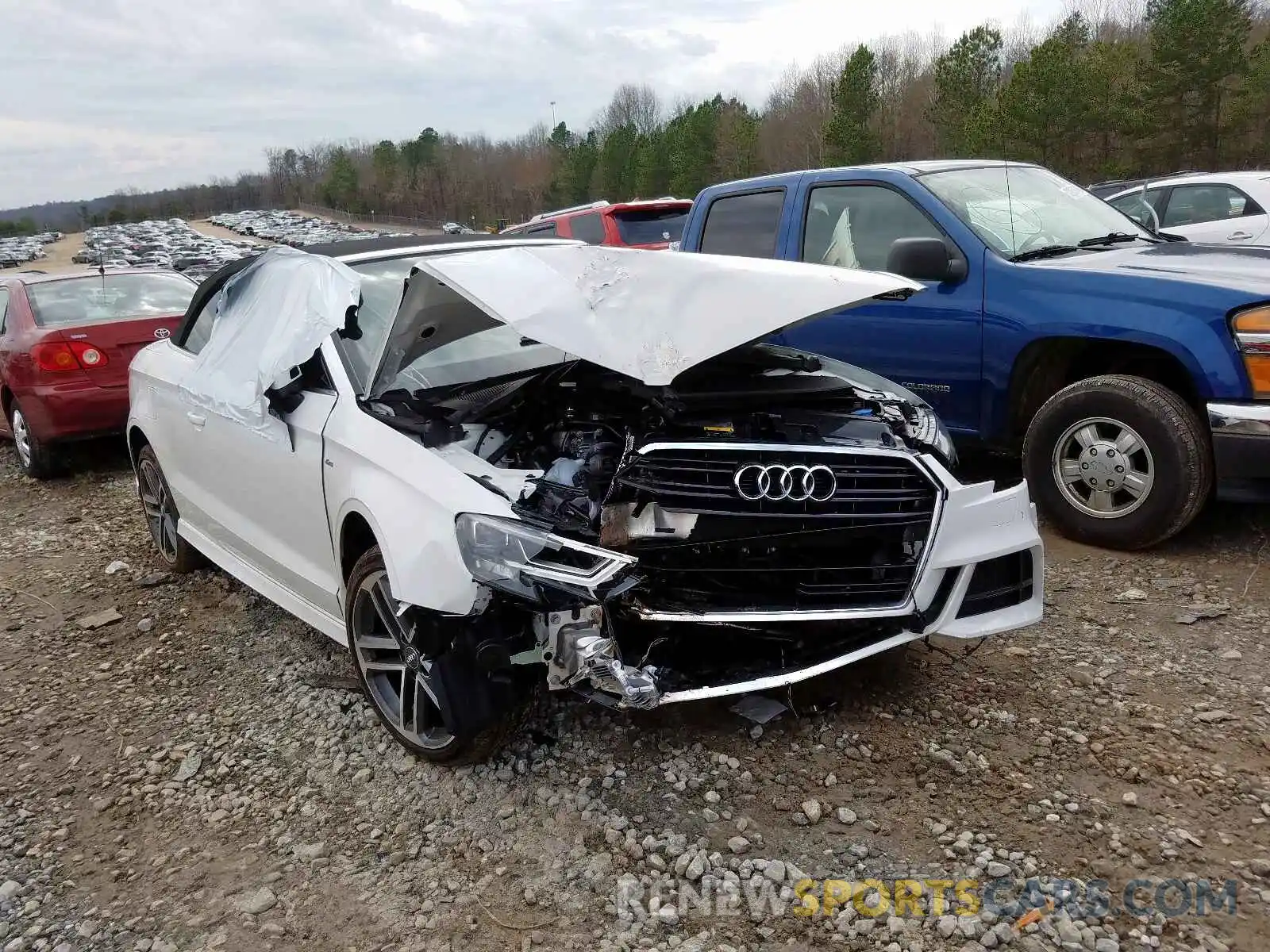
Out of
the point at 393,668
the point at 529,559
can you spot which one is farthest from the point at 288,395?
the point at 529,559

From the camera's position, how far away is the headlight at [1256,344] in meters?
Result: 4.04

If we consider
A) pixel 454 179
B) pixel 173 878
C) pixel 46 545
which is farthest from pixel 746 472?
pixel 454 179

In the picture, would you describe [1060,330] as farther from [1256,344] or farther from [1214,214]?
[1214,214]

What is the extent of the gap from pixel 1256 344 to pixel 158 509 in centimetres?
556

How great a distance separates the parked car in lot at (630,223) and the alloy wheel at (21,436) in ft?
21.0

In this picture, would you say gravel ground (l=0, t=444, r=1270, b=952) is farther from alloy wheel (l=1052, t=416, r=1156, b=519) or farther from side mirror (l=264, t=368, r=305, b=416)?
side mirror (l=264, t=368, r=305, b=416)

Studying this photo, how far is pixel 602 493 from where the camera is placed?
Answer: 2973mm

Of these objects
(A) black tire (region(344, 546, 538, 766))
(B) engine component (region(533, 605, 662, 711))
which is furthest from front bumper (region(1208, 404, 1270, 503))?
(A) black tire (region(344, 546, 538, 766))

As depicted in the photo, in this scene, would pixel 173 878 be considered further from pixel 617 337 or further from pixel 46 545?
pixel 46 545

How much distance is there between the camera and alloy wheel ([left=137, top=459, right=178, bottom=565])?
5.28 m

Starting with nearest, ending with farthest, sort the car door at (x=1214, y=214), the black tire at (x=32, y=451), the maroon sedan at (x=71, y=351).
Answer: the maroon sedan at (x=71, y=351)
the black tire at (x=32, y=451)
the car door at (x=1214, y=214)

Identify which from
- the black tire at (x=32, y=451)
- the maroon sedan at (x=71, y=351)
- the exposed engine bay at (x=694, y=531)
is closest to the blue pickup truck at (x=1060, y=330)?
the exposed engine bay at (x=694, y=531)

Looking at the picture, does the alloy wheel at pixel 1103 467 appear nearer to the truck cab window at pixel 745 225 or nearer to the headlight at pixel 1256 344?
the headlight at pixel 1256 344

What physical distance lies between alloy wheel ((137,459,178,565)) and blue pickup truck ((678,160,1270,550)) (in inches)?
141
